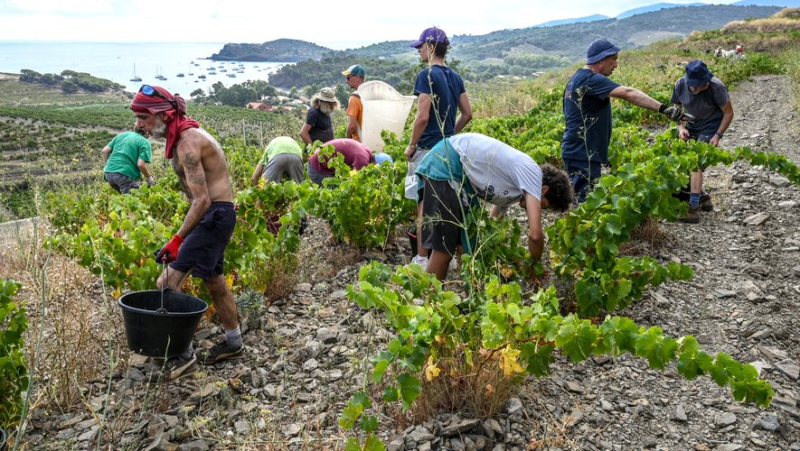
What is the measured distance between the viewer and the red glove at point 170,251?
327cm

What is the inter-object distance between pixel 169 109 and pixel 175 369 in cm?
149

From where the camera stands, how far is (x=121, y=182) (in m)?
6.78

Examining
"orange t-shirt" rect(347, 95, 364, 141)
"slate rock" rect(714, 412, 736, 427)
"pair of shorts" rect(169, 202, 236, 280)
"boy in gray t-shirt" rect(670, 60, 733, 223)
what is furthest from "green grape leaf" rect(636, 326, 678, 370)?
"orange t-shirt" rect(347, 95, 364, 141)

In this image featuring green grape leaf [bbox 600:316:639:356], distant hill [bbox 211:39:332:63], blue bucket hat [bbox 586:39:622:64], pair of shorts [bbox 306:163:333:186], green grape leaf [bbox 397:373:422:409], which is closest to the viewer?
green grape leaf [bbox 600:316:639:356]

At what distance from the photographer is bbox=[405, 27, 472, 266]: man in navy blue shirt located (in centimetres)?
431

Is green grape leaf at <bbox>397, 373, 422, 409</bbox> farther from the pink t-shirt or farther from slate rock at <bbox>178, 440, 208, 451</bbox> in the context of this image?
the pink t-shirt

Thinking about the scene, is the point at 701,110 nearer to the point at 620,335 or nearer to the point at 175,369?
the point at 620,335

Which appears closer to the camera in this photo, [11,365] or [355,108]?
[11,365]

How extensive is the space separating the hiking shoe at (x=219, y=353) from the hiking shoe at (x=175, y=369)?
8cm

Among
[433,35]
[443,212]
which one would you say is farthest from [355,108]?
[443,212]

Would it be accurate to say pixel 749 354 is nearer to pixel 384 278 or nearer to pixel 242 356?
pixel 384 278

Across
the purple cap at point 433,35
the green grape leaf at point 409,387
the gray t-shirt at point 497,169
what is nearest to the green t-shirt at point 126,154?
the purple cap at point 433,35

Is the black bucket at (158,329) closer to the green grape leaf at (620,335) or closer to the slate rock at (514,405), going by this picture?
the slate rock at (514,405)

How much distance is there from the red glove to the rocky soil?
0.51 meters
